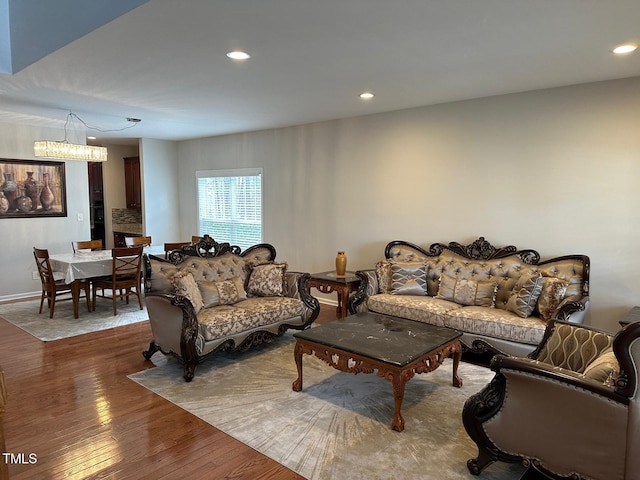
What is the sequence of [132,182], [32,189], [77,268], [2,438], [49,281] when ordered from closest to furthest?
[2,438] < [77,268] < [49,281] < [32,189] < [132,182]

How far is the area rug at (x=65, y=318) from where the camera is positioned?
194 inches

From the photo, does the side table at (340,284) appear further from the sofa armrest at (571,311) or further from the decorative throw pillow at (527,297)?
the sofa armrest at (571,311)

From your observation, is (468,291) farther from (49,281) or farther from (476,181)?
(49,281)

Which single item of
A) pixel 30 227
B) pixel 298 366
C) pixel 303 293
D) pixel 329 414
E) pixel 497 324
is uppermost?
pixel 30 227

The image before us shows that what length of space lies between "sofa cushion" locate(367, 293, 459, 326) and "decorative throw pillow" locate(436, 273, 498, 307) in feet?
0.27

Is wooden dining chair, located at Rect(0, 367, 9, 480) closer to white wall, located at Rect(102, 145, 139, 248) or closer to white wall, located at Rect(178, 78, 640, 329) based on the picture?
white wall, located at Rect(178, 78, 640, 329)

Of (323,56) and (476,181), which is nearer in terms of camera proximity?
(323,56)

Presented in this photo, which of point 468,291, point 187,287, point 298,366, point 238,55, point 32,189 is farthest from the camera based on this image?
point 32,189

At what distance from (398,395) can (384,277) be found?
2.15 meters

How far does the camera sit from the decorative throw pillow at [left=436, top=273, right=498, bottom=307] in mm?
4266

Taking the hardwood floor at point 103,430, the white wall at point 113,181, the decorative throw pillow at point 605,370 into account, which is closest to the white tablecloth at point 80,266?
the hardwood floor at point 103,430

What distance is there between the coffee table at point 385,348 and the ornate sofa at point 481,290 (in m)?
0.60

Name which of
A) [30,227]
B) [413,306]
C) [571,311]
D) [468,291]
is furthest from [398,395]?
[30,227]

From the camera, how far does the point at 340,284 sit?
4.95 metres
